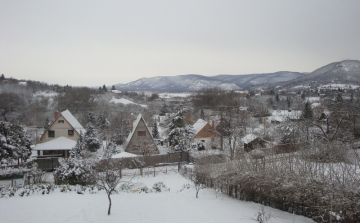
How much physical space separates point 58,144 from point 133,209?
756 inches

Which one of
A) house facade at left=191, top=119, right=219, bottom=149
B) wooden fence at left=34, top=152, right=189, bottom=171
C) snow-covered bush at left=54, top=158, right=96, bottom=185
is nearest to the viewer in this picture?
snow-covered bush at left=54, top=158, right=96, bottom=185

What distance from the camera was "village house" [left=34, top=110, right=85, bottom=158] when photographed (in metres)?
25.0

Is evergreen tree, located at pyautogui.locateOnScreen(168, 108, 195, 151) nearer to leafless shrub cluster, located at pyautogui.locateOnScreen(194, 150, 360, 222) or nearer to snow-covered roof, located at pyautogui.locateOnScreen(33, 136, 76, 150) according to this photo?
snow-covered roof, located at pyautogui.locateOnScreen(33, 136, 76, 150)

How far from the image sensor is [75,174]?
13.2m

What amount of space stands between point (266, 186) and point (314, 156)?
9.17 feet

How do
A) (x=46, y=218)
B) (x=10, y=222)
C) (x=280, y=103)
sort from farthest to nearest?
(x=280, y=103) < (x=46, y=218) < (x=10, y=222)

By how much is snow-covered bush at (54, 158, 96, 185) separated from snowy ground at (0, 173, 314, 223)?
180 centimetres

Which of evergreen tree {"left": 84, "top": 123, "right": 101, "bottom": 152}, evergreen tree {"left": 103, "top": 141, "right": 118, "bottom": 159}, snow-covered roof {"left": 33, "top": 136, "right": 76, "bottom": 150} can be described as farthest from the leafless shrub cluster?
evergreen tree {"left": 84, "top": 123, "right": 101, "bottom": 152}

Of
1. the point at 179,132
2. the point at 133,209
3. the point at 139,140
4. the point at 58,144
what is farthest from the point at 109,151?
the point at 133,209

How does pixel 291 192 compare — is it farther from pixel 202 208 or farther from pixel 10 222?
pixel 10 222

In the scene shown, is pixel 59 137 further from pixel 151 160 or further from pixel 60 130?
pixel 151 160

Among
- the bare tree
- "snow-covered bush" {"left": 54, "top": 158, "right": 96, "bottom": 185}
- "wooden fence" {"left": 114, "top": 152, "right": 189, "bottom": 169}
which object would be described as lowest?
"wooden fence" {"left": 114, "top": 152, "right": 189, "bottom": 169}

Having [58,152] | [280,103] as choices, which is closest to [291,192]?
[58,152]

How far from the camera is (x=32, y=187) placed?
11.6m
